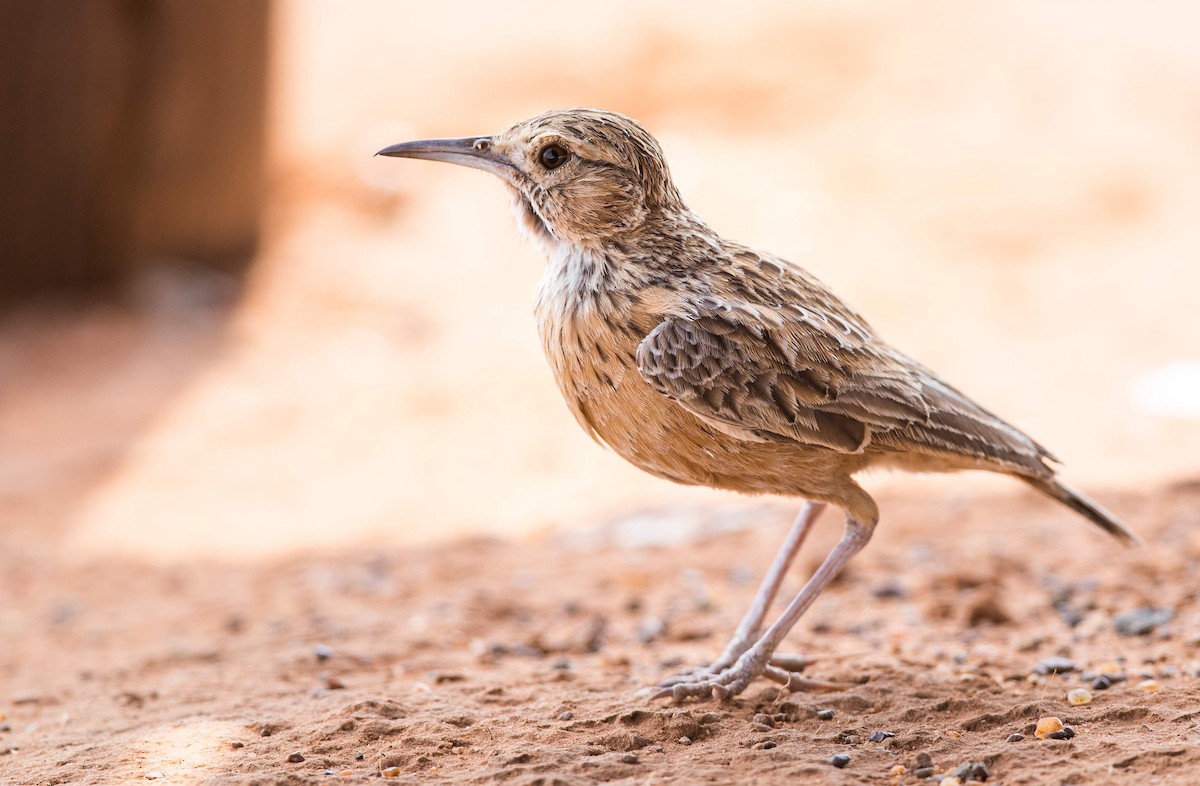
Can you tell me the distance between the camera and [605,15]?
16297 mm

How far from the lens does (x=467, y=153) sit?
4852mm

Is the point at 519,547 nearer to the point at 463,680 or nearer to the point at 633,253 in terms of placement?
the point at 463,680

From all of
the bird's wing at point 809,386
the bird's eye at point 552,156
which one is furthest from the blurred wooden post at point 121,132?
the bird's wing at point 809,386

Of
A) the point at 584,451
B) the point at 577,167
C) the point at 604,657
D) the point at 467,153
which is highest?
the point at 467,153

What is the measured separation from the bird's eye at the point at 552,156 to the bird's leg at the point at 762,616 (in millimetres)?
1609

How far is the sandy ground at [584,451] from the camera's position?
14.3ft

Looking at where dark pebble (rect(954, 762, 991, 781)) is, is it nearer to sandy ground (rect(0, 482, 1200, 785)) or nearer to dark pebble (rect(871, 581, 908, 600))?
sandy ground (rect(0, 482, 1200, 785))

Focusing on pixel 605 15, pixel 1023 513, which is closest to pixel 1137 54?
pixel 605 15

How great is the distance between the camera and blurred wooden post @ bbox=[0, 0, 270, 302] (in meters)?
11.9

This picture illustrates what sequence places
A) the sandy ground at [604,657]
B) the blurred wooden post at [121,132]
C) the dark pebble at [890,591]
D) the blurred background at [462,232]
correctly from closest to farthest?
the sandy ground at [604,657] < the dark pebble at [890,591] < the blurred background at [462,232] < the blurred wooden post at [121,132]

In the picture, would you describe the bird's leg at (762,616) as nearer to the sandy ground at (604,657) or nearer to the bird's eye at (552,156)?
the sandy ground at (604,657)

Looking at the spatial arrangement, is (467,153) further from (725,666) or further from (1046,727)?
(1046,727)

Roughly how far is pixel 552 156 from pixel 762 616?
1866mm

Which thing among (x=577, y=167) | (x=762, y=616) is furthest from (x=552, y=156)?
(x=762, y=616)
